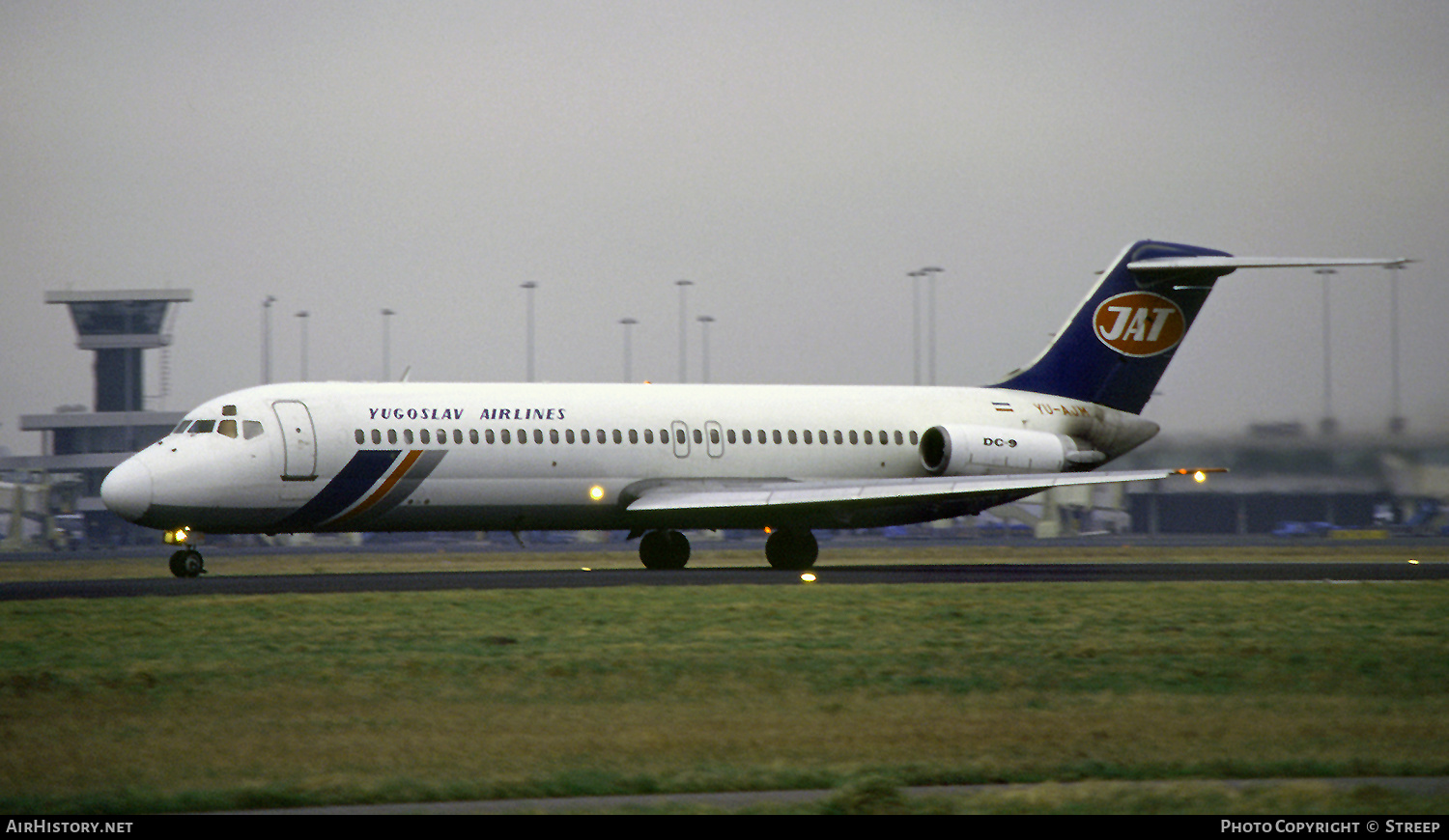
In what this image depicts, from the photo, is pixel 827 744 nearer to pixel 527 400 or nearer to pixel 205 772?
pixel 205 772

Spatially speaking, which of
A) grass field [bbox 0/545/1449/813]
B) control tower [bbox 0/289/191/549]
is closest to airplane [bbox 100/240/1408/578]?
grass field [bbox 0/545/1449/813]

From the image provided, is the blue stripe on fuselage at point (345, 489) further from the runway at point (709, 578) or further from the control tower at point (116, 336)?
the control tower at point (116, 336)

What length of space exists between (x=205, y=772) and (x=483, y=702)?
13.3 ft

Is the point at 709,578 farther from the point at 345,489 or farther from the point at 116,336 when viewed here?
the point at 116,336

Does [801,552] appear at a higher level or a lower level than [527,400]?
lower

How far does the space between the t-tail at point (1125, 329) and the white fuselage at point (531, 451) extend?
4.78 feet

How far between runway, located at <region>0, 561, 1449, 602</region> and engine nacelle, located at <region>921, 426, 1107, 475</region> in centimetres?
285

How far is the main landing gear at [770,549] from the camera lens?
40688 millimetres

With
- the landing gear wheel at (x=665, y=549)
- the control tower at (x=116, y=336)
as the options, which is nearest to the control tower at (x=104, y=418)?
the control tower at (x=116, y=336)

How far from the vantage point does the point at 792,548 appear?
4097 centimetres

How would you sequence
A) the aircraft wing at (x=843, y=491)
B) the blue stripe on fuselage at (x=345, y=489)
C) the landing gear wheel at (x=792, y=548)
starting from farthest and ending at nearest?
the landing gear wheel at (x=792, y=548), the aircraft wing at (x=843, y=491), the blue stripe on fuselage at (x=345, y=489)
